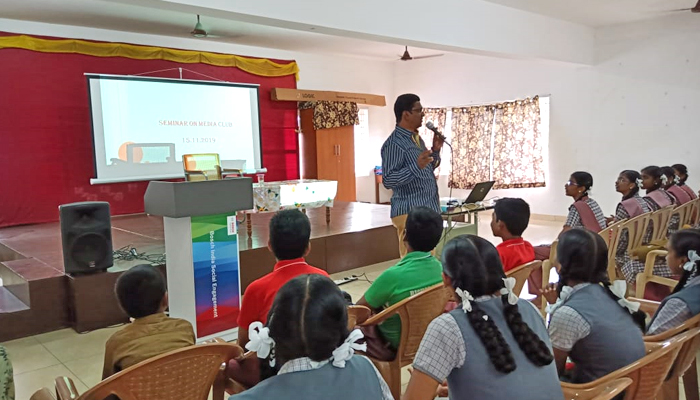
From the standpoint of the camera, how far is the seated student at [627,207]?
3750mm

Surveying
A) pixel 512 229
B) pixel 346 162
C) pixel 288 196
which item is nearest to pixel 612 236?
pixel 512 229

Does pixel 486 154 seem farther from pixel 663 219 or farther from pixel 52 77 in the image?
pixel 52 77

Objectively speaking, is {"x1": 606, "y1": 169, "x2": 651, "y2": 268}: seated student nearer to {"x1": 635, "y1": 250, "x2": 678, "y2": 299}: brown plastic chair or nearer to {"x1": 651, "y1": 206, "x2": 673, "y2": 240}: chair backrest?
{"x1": 651, "y1": 206, "x2": 673, "y2": 240}: chair backrest

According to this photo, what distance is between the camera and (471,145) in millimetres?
9211

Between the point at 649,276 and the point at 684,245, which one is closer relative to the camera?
the point at 684,245

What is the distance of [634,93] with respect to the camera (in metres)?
7.23

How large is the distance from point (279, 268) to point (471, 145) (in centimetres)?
771

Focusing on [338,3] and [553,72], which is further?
[553,72]

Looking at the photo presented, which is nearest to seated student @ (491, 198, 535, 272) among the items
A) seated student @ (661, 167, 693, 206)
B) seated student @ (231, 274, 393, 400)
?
seated student @ (231, 274, 393, 400)

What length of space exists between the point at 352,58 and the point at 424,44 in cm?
438

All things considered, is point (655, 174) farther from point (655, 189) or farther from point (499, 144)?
point (499, 144)

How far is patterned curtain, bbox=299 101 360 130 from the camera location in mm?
8883

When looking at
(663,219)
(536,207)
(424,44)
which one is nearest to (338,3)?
(424,44)

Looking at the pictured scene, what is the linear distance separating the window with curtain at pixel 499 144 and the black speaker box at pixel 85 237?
584 cm
